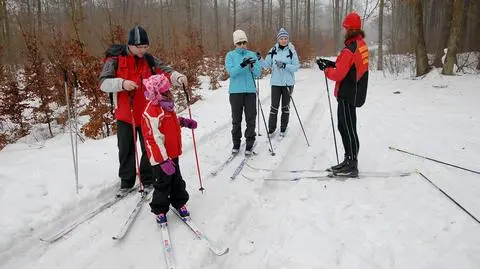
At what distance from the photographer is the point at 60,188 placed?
4.43 metres

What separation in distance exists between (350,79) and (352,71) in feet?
0.38

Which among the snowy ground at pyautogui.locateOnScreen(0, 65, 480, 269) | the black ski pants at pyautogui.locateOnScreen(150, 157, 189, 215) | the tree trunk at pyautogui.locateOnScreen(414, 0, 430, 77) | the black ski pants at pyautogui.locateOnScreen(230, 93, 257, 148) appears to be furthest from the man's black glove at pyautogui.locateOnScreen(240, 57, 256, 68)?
the tree trunk at pyautogui.locateOnScreen(414, 0, 430, 77)

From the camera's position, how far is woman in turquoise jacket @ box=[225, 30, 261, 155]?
5742 millimetres

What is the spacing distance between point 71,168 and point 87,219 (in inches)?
55.4

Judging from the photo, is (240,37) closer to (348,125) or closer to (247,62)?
(247,62)

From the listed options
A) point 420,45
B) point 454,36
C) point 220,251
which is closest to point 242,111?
point 220,251

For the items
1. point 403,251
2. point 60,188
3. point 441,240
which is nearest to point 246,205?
point 403,251

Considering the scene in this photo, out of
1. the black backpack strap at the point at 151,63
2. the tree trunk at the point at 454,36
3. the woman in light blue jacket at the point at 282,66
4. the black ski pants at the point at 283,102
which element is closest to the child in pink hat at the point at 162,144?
the black backpack strap at the point at 151,63

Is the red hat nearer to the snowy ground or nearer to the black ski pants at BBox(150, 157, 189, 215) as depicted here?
the snowy ground

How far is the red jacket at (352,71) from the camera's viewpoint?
4496 mm

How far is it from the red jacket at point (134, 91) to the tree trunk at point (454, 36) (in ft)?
42.5

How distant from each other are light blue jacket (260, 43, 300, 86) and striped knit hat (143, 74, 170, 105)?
11.0 feet

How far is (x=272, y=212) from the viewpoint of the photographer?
4.09 metres

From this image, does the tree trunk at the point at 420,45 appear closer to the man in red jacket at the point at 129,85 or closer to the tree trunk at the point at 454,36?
the tree trunk at the point at 454,36
